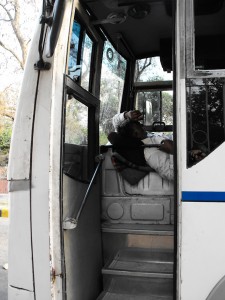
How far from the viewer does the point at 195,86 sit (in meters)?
2.14

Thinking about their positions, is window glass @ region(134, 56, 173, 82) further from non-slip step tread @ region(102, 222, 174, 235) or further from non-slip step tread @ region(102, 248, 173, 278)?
non-slip step tread @ region(102, 248, 173, 278)

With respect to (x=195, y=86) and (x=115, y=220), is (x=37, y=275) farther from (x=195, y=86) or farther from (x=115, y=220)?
(x=195, y=86)

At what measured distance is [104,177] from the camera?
3.37 metres

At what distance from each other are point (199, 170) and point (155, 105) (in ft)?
7.16

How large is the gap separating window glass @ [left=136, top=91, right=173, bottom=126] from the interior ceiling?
0.43 meters

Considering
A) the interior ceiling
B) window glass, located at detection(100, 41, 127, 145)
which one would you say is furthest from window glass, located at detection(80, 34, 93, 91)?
window glass, located at detection(100, 41, 127, 145)

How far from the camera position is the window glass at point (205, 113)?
2.12 metres

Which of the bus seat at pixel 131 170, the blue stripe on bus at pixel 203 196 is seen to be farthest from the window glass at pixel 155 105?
the blue stripe on bus at pixel 203 196

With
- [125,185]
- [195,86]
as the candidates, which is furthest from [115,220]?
[195,86]

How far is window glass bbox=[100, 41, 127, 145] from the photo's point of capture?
138 inches

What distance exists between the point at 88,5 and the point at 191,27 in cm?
96

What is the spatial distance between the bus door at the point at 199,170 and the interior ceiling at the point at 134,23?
2.99 ft

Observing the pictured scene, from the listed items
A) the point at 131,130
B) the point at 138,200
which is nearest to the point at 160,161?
the point at 138,200

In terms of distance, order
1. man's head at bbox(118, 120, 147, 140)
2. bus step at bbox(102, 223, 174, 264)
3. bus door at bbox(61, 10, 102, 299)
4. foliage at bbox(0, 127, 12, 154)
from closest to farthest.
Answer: bus door at bbox(61, 10, 102, 299) → bus step at bbox(102, 223, 174, 264) → man's head at bbox(118, 120, 147, 140) → foliage at bbox(0, 127, 12, 154)
